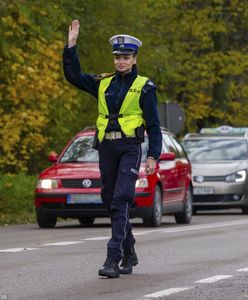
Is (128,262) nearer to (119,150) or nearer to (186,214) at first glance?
(119,150)

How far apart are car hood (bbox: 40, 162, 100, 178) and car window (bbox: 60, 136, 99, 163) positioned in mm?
242

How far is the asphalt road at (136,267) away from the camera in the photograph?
10359 mm

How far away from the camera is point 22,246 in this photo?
53.1 ft

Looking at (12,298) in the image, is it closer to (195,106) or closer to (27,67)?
(27,67)

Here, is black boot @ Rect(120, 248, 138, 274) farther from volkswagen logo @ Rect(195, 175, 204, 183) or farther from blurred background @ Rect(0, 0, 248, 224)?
volkswagen logo @ Rect(195, 175, 204, 183)

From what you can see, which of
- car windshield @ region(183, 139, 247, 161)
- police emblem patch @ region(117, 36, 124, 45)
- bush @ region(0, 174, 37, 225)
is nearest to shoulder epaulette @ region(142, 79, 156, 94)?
police emblem patch @ region(117, 36, 124, 45)

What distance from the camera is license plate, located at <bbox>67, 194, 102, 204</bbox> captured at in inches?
854

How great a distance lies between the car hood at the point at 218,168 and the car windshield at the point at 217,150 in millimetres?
433

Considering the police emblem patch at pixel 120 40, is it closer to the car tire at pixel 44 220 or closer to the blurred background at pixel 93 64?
the car tire at pixel 44 220

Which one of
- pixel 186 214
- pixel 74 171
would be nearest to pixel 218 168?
pixel 186 214

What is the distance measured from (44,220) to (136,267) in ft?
30.1

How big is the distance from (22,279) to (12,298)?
1.66 m

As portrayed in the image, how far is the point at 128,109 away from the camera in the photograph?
1209 cm

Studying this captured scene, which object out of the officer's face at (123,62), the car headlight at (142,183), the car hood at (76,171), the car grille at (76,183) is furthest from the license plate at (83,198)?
the officer's face at (123,62)
